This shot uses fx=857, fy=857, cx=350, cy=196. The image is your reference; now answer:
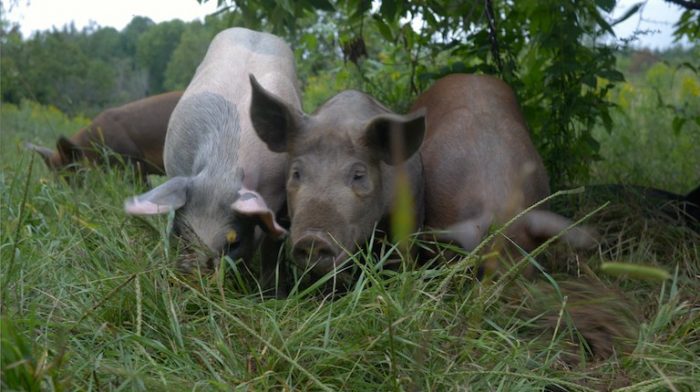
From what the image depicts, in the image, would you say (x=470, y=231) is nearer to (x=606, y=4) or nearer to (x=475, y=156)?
(x=475, y=156)

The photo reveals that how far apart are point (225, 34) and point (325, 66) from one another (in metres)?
6.20

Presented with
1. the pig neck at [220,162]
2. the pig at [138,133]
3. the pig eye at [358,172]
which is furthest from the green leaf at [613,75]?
the pig at [138,133]

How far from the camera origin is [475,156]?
4180 mm

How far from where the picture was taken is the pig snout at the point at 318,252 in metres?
3.31

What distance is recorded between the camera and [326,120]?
3.94 metres

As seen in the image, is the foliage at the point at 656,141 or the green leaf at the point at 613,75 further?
the foliage at the point at 656,141

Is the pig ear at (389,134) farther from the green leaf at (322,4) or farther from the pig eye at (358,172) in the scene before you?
the green leaf at (322,4)

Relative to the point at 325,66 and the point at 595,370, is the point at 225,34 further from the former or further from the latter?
the point at 325,66

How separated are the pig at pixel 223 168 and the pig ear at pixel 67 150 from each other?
6.54 ft

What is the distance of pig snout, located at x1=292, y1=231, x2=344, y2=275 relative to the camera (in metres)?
3.31

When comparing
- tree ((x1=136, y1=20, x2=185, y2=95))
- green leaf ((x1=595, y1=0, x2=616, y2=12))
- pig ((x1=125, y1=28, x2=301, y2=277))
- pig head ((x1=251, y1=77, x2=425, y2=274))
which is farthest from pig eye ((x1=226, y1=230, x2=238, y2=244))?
tree ((x1=136, y1=20, x2=185, y2=95))

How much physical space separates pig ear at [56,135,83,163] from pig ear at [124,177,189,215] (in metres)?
3.17

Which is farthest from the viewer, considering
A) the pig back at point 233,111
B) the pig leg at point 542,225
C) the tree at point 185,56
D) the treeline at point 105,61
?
the treeline at point 105,61

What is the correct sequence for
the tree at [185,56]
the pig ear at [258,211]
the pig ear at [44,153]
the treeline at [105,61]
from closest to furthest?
1. the pig ear at [258,211]
2. the pig ear at [44,153]
3. the tree at [185,56]
4. the treeline at [105,61]
